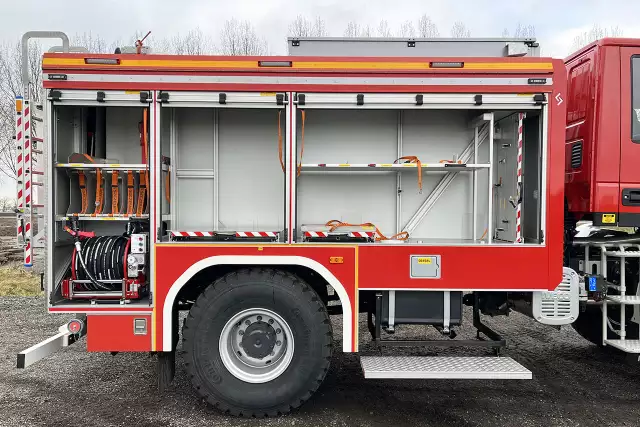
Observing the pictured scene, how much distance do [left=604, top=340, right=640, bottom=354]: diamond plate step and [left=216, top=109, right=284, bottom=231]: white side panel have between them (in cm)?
331

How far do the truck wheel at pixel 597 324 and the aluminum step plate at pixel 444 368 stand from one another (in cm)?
140

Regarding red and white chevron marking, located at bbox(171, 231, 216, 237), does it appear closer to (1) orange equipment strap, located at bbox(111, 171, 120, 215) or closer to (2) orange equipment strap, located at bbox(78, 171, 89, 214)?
(1) orange equipment strap, located at bbox(111, 171, 120, 215)

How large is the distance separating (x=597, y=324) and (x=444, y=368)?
247 centimetres

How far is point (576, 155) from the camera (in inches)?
174

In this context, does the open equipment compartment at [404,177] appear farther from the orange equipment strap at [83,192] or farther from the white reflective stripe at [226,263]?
the orange equipment strap at [83,192]

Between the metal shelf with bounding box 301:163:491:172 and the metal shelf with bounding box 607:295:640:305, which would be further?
the metal shelf with bounding box 607:295:640:305

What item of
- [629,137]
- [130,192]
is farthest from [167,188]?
[629,137]

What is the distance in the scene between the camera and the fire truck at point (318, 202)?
3.98 meters

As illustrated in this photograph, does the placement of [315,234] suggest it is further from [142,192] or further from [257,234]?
[142,192]

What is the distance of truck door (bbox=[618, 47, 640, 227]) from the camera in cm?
413

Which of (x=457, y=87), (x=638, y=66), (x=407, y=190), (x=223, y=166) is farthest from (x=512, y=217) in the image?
(x=223, y=166)

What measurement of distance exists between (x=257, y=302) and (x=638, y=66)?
157 inches

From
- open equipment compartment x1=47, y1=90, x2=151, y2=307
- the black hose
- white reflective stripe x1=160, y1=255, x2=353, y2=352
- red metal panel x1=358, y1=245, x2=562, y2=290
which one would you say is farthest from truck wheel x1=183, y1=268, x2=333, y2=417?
the black hose

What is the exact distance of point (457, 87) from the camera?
3.98 meters
